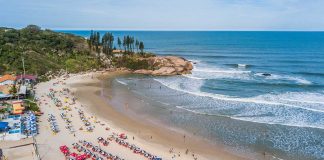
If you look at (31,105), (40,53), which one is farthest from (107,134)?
(40,53)

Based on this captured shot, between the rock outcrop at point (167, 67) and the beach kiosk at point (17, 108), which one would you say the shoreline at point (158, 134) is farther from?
the rock outcrop at point (167, 67)

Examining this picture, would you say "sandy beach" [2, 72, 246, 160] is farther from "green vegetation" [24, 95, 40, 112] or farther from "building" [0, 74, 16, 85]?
"building" [0, 74, 16, 85]

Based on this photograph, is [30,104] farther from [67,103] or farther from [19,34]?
[19,34]

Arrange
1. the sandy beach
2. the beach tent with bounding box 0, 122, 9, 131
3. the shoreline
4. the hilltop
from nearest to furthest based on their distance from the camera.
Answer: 1. the sandy beach
2. the shoreline
3. the beach tent with bounding box 0, 122, 9, 131
4. the hilltop

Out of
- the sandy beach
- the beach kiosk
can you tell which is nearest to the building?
the sandy beach

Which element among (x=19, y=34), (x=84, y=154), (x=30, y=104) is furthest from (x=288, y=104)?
(x=19, y=34)

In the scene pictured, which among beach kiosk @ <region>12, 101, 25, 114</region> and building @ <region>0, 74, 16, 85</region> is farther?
building @ <region>0, 74, 16, 85</region>

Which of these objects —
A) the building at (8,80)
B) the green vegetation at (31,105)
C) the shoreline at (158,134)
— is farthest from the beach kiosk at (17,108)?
the building at (8,80)
